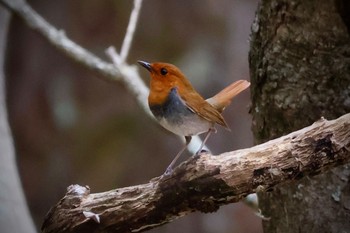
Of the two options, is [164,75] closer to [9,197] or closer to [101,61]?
[9,197]

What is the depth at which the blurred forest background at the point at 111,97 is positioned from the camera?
109 inches

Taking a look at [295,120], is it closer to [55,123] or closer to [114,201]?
[114,201]

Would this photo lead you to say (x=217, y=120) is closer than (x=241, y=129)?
Yes

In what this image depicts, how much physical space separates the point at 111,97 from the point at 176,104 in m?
1.67

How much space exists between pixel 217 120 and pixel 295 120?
271 millimetres

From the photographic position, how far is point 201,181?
109cm

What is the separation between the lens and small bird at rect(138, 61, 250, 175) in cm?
120

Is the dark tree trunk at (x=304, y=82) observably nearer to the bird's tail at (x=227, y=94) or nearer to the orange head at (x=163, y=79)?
the bird's tail at (x=227, y=94)

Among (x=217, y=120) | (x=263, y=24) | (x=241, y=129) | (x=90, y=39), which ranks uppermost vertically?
(x=90, y=39)

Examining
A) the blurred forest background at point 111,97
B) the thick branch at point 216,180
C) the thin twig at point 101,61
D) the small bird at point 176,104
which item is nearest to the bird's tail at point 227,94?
the small bird at point 176,104

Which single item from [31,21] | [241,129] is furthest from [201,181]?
[241,129]

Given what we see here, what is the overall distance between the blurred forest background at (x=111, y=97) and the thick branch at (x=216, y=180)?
160 centimetres

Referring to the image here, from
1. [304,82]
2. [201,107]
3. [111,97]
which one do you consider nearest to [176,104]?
[201,107]

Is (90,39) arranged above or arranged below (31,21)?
above
